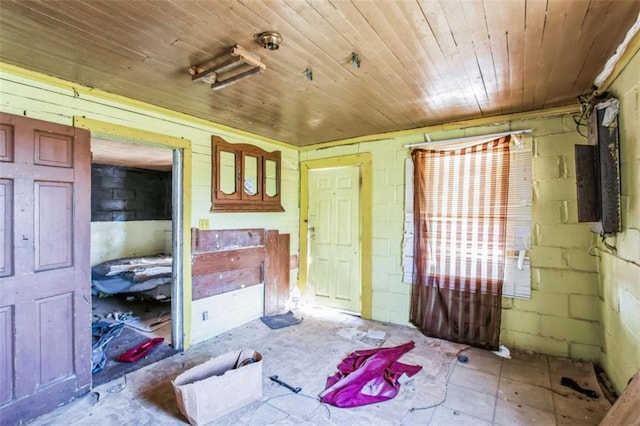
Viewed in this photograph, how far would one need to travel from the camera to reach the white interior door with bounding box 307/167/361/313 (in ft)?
14.0

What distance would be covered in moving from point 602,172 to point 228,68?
2.61m

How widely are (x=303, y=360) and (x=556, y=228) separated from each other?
271 cm

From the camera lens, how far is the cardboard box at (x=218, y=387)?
2.04m

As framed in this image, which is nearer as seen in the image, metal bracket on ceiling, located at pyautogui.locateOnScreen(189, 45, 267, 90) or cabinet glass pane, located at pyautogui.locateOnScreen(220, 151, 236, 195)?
metal bracket on ceiling, located at pyautogui.locateOnScreen(189, 45, 267, 90)

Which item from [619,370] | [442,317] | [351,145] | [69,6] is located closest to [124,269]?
[351,145]

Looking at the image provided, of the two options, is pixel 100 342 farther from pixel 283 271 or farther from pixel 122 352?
pixel 283 271

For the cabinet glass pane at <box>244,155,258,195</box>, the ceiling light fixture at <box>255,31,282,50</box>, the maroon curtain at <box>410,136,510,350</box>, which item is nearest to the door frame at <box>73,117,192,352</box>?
the cabinet glass pane at <box>244,155,258,195</box>

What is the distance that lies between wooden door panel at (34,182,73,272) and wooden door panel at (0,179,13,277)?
0.13 m

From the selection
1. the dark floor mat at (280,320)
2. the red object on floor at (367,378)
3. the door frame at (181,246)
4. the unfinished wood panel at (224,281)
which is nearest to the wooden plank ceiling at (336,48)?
the door frame at (181,246)

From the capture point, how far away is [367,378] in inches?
103

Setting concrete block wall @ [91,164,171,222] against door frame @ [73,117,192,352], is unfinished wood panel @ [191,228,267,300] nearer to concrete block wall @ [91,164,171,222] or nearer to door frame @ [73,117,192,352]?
door frame @ [73,117,192,352]

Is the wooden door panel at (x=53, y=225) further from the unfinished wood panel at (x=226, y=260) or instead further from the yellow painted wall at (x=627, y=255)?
the yellow painted wall at (x=627, y=255)

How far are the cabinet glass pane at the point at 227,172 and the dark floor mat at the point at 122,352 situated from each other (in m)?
1.77

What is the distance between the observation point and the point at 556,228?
2.99 m
